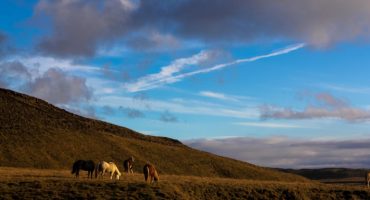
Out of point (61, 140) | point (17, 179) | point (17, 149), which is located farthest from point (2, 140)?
point (17, 179)

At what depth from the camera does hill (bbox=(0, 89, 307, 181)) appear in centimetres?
8231

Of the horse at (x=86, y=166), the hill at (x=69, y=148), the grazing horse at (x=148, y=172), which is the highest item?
the hill at (x=69, y=148)

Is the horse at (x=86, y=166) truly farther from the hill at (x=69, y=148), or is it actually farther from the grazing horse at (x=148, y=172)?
the hill at (x=69, y=148)

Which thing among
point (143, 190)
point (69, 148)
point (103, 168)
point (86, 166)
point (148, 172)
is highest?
point (69, 148)

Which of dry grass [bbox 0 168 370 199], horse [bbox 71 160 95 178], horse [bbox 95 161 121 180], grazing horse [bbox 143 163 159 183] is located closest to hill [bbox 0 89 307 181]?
horse [bbox 71 160 95 178]

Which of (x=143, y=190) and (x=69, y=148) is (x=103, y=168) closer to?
(x=143, y=190)

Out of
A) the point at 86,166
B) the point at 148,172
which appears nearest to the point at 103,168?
the point at 86,166

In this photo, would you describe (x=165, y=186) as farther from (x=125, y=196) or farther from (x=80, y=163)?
(x=80, y=163)

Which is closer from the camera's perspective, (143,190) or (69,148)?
(143,190)

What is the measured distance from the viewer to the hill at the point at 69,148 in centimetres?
8231

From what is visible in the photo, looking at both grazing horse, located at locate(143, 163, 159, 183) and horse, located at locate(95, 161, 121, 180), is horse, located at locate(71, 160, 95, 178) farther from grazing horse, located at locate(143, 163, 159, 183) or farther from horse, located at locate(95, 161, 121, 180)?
grazing horse, located at locate(143, 163, 159, 183)

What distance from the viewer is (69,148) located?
295ft

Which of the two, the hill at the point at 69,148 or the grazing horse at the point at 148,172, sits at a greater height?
the hill at the point at 69,148

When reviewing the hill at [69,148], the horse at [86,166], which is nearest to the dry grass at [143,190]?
the horse at [86,166]
